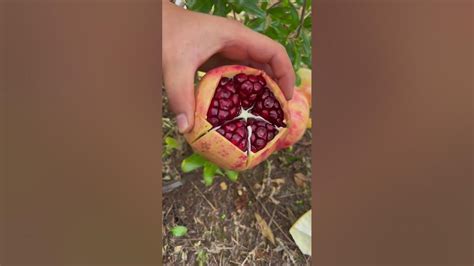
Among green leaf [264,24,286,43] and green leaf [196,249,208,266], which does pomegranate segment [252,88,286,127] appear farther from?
green leaf [196,249,208,266]

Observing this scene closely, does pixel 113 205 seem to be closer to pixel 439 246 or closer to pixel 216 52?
pixel 216 52

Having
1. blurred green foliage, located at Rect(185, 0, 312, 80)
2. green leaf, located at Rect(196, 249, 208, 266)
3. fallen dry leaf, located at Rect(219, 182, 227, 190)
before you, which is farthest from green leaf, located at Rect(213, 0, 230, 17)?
green leaf, located at Rect(196, 249, 208, 266)

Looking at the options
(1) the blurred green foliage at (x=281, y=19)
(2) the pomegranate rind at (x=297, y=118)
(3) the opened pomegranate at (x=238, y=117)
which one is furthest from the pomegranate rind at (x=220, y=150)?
(1) the blurred green foliage at (x=281, y=19)

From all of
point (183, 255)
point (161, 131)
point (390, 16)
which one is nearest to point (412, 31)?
point (390, 16)

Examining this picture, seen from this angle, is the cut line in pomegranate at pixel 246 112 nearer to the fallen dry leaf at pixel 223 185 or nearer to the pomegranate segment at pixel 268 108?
the pomegranate segment at pixel 268 108

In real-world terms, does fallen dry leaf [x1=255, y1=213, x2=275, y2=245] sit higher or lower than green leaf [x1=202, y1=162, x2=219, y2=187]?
lower

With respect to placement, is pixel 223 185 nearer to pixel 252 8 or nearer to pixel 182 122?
pixel 182 122
